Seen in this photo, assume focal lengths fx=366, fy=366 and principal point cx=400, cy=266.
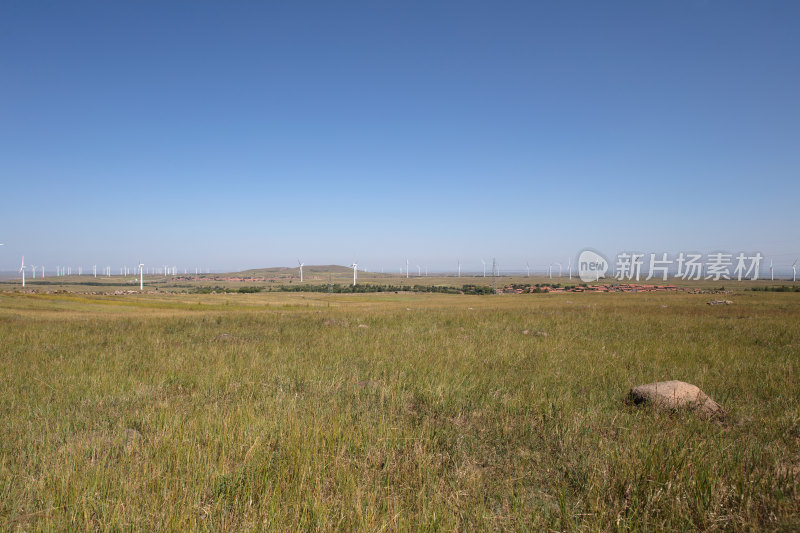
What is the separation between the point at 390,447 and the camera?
4301mm

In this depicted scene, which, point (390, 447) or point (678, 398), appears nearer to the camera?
point (390, 447)

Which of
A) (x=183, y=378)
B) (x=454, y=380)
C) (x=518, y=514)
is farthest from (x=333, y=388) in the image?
(x=518, y=514)

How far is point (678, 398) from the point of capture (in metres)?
5.91

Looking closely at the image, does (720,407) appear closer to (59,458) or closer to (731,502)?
(731,502)

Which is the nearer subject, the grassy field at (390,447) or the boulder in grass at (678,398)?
the grassy field at (390,447)

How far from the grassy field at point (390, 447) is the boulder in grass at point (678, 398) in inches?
9.7

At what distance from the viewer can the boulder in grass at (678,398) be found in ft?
18.8

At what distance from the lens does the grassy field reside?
3.04 m

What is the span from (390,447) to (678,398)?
192 inches

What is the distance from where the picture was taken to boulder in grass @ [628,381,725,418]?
5727mm

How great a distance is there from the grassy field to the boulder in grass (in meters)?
0.25

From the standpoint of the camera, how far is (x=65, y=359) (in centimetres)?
975

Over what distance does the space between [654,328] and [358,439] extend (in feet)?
57.1

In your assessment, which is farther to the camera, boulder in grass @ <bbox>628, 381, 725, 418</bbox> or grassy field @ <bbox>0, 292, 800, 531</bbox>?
boulder in grass @ <bbox>628, 381, 725, 418</bbox>
